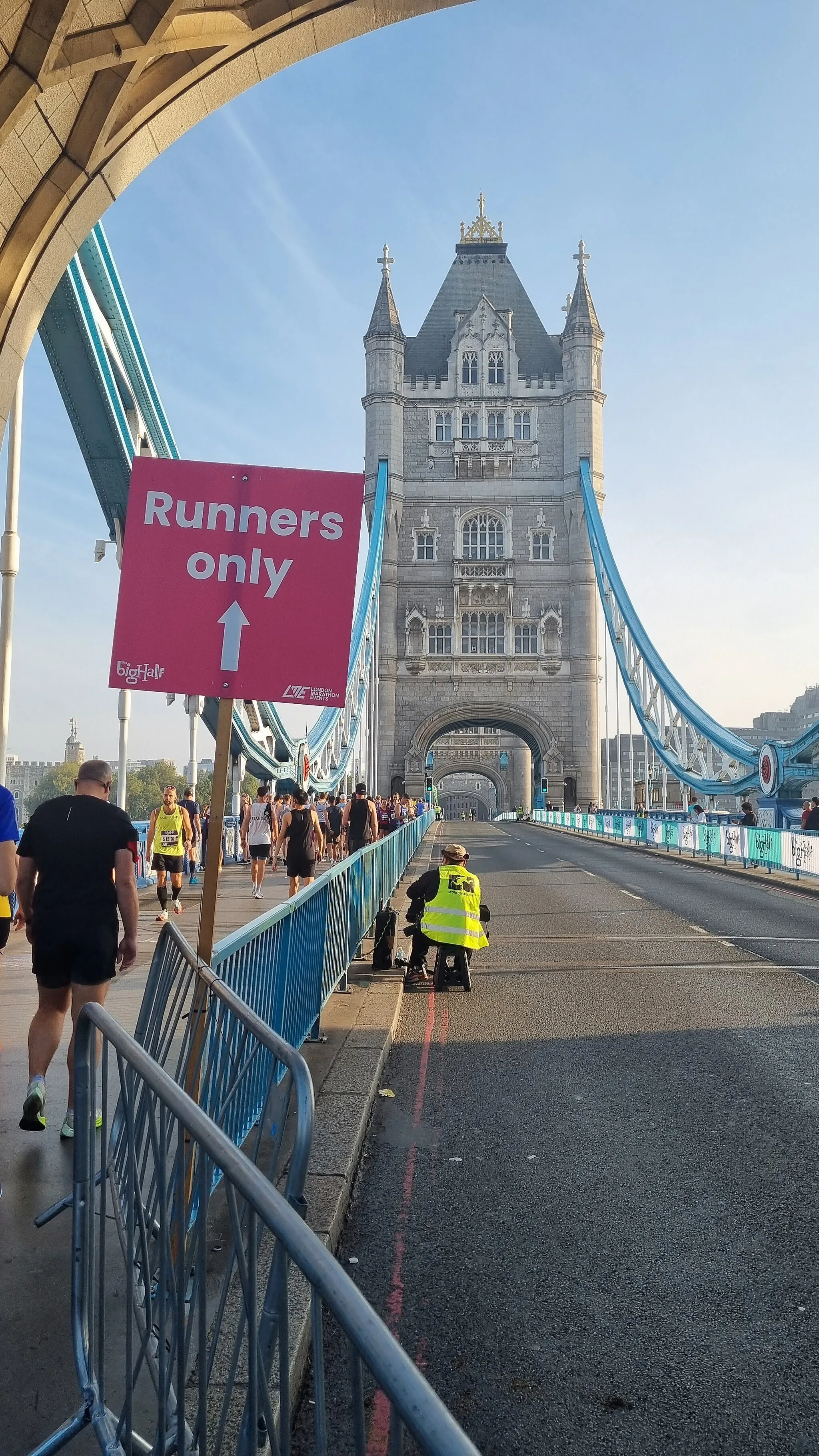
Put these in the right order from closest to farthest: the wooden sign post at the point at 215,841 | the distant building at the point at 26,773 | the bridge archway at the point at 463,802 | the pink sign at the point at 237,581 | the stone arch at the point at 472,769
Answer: the wooden sign post at the point at 215,841, the pink sign at the point at 237,581, the stone arch at the point at 472,769, the bridge archway at the point at 463,802, the distant building at the point at 26,773

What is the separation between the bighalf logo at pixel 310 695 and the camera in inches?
149

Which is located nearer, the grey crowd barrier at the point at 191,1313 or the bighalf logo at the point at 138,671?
the grey crowd barrier at the point at 191,1313

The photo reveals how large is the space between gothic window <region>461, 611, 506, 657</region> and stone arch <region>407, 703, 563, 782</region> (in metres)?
3.03

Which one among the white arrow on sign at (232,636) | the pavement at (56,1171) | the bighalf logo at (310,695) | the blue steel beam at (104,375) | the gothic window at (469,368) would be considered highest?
the gothic window at (469,368)

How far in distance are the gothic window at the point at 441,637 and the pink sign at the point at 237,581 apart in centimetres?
5095

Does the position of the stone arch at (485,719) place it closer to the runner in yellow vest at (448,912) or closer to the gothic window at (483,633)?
the gothic window at (483,633)

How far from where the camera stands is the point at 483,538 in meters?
55.8

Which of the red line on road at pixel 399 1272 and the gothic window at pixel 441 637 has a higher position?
the gothic window at pixel 441 637

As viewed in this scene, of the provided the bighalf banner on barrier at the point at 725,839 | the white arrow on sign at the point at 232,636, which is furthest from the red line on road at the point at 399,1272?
the bighalf banner on barrier at the point at 725,839

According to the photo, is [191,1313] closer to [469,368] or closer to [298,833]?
[298,833]

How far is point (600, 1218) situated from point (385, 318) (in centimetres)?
5850

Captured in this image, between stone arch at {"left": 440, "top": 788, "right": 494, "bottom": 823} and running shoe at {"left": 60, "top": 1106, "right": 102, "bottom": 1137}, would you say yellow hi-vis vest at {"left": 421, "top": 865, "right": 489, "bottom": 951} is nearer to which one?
running shoe at {"left": 60, "top": 1106, "right": 102, "bottom": 1137}

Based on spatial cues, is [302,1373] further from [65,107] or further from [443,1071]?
[65,107]

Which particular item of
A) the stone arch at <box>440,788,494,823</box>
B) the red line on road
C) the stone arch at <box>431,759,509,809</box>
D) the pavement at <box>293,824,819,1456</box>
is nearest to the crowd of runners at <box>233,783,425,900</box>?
the pavement at <box>293,824,819,1456</box>
